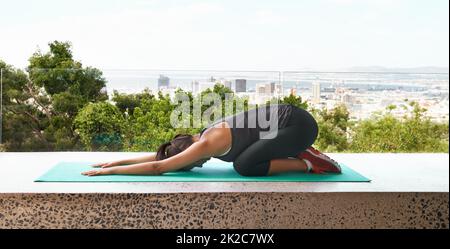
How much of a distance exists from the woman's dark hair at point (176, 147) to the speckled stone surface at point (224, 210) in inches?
20.5

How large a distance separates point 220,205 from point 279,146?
2.00 feet

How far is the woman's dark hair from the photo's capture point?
11.8ft

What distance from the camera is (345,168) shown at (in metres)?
4.02

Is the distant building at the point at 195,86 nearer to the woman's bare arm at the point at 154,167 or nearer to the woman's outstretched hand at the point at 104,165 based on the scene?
the woman's outstretched hand at the point at 104,165

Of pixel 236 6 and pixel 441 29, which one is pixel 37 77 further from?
pixel 441 29

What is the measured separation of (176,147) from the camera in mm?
3631

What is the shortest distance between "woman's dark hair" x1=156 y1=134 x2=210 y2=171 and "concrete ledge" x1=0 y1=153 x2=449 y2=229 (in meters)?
0.32

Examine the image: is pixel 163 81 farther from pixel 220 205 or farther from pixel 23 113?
pixel 220 205

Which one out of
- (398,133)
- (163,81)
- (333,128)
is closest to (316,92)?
(333,128)

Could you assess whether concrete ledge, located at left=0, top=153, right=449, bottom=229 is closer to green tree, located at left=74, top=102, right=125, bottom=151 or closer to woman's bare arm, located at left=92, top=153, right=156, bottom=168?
woman's bare arm, located at left=92, top=153, right=156, bottom=168

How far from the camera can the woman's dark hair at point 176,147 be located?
361cm

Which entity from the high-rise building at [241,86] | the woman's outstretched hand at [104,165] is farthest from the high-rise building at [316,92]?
the woman's outstretched hand at [104,165]

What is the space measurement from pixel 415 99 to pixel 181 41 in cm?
349

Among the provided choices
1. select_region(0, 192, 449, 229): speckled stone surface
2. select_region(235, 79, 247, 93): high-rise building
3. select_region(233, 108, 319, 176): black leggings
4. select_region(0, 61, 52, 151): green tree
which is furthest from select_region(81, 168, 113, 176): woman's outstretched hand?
select_region(235, 79, 247, 93): high-rise building
